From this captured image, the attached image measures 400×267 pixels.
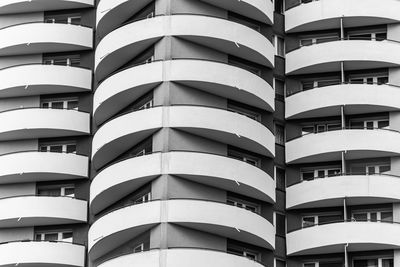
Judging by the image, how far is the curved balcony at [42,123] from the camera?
93.4 metres

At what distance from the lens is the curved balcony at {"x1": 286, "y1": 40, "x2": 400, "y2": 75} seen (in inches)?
3627

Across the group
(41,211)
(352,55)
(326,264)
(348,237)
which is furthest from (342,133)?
(41,211)

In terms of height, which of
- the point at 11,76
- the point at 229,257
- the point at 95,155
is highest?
the point at 11,76

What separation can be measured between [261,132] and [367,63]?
29.6 feet

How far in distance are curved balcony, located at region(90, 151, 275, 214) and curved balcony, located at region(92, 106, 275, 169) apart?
162 centimetres

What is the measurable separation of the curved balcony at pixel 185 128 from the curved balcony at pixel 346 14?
30.0ft

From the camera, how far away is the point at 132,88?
87.8m

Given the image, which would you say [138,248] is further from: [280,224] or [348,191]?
[348,191]

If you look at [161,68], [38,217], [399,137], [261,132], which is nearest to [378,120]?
[399,137]

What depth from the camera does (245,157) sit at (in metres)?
88.9

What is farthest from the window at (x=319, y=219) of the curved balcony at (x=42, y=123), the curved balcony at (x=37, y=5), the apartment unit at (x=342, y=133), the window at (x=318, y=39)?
the curved balcony at (x=37, y=5)

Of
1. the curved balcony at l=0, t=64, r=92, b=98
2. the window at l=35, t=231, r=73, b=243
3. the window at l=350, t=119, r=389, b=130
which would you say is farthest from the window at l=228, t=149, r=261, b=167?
the curved balcony at l=0, t=64, r=92, b=98

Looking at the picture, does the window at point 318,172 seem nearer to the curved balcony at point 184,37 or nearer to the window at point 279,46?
the curved balcony at point 184,37

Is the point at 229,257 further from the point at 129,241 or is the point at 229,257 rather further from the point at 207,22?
the point at 207,22
